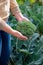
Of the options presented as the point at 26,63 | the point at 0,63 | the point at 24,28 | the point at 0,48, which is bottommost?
the point at 26,63

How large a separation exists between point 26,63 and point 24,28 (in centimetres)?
84

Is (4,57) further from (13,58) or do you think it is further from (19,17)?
(13,58)

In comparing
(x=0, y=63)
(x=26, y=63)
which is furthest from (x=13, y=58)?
(x=0, y=63)

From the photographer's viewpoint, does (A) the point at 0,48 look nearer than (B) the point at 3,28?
No

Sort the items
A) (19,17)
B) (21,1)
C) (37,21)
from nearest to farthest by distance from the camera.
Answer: (19,17)
(37,21)
(21,1)

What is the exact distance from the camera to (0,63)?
196cm

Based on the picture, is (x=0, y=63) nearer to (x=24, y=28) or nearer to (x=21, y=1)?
(x=24, y=28)

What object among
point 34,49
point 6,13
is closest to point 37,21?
point 34,49

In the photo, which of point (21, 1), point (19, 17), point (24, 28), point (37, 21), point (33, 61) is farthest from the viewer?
point (21, 1)

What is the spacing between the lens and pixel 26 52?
98.4 inches

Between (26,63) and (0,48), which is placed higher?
(0,48)

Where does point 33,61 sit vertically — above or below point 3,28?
below

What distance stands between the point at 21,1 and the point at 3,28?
6.14ft

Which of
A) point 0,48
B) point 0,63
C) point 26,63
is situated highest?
point 0,48
